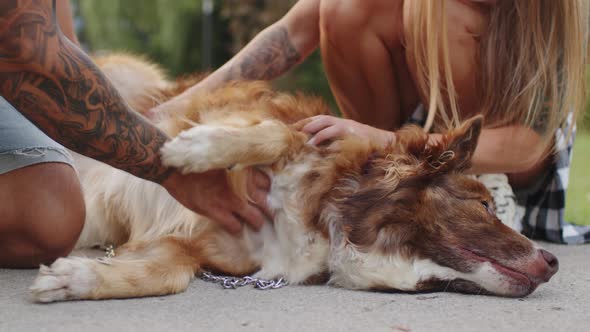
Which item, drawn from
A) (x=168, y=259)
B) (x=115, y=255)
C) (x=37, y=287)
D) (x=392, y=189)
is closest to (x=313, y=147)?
(x=392, y=189)

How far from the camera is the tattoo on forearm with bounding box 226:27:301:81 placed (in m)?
3.26

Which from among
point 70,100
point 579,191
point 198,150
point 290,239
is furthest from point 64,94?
point 579,191

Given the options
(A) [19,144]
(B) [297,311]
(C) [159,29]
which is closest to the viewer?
(B) [297,311]

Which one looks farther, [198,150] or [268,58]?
[268,58]

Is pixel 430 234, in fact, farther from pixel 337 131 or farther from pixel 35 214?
pixel 35 214

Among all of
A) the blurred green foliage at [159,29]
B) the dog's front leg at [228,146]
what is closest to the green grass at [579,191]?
the dog's front leg at [228,146]

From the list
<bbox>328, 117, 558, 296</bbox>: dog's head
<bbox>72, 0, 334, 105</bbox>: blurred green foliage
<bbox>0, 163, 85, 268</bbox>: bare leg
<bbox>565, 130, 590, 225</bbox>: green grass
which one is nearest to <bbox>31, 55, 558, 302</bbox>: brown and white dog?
<bbox>328, 117, 558, 296</bbox>: dog's head

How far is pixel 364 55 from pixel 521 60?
71 cm

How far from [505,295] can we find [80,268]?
132cm

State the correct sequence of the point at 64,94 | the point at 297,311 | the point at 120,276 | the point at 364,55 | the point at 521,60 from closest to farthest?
the point at 64,94 < the point at 297,311 < the point at 120,276 < the point at 521,60 < the point at 364,55

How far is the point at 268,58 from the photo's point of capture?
3.33 meters

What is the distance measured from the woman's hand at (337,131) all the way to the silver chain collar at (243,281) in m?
0.51

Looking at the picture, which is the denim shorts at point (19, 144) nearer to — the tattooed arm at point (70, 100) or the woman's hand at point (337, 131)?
the tattooed arm at point (70, 100)

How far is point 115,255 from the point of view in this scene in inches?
97.3
